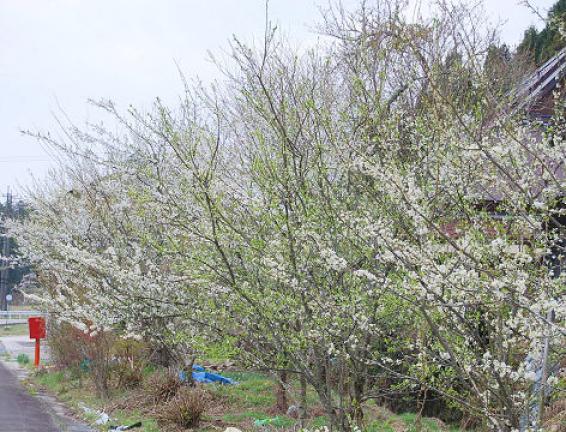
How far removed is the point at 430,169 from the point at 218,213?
183cm

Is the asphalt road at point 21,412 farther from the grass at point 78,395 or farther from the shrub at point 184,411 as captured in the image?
the shrub at point 184,411

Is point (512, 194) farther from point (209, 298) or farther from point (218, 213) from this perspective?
point (209, 298)

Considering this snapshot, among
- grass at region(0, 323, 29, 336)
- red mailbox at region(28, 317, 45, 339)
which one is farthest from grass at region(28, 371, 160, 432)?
grass at region(0, 323, 29, 336)

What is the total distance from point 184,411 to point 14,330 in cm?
3257

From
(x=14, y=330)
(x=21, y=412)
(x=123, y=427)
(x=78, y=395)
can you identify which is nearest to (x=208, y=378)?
(x=78, y=395)

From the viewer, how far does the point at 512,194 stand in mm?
4648

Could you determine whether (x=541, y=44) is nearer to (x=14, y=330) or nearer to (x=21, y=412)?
(x=21, y=412)

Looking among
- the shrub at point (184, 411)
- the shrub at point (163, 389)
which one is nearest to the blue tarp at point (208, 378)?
the shrub at point (163, 389)

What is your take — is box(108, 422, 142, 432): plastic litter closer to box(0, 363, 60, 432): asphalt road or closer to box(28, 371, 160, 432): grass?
box(28, 371, 160, 432): grass

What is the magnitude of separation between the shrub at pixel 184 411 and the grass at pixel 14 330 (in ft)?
96.8

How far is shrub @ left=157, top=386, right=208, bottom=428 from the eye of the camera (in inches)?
400

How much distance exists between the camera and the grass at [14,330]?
124 feet

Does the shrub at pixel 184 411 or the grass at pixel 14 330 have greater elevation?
the grass at pixel 14 330

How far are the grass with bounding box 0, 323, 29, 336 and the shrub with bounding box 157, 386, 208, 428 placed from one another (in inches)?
1161
